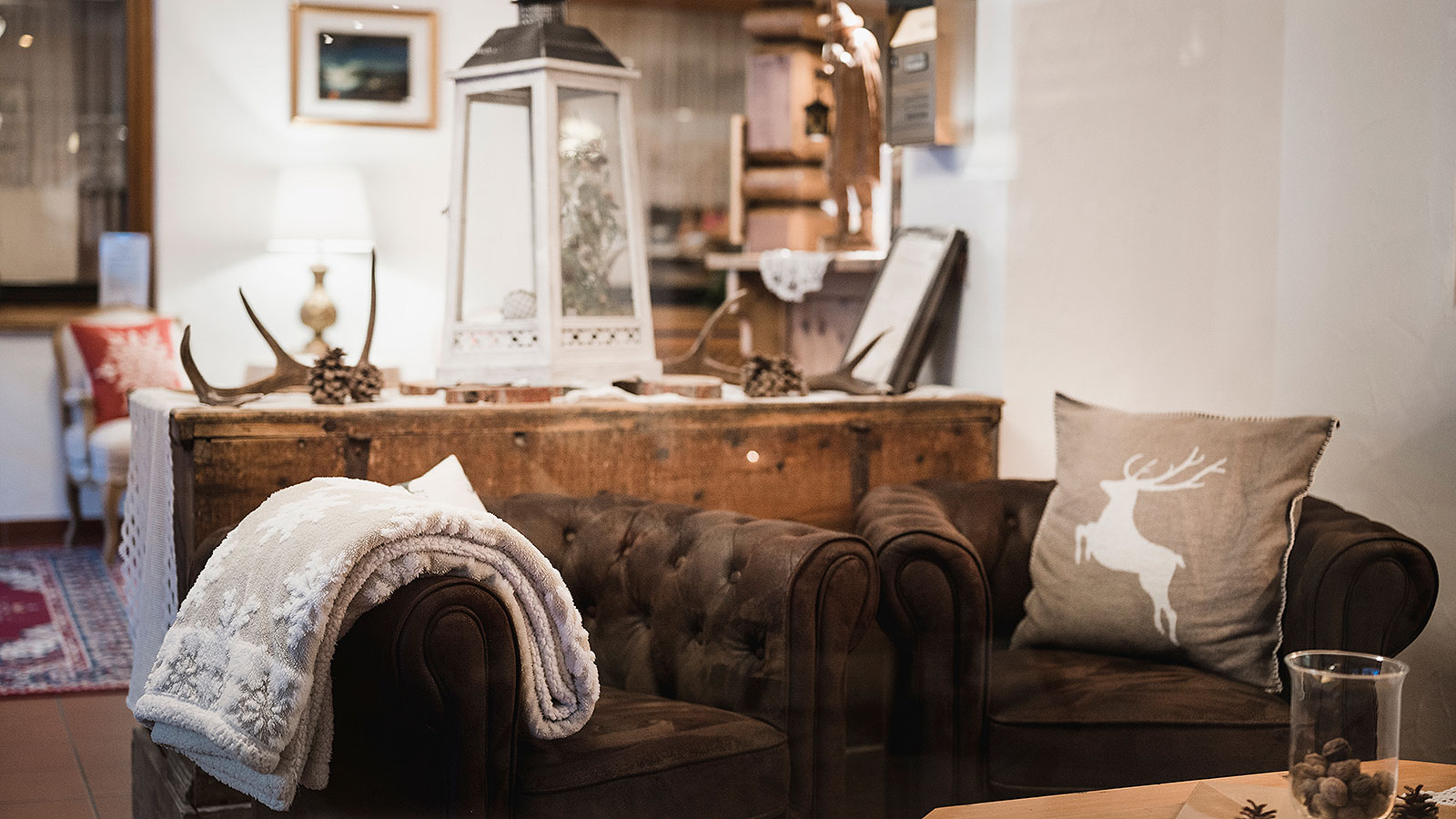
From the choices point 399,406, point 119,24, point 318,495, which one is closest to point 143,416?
point 399,406

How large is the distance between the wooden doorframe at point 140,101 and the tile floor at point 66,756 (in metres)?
2.14

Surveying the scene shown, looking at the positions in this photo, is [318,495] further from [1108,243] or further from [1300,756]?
[1108,243]

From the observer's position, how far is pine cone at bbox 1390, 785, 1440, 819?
3.79ft

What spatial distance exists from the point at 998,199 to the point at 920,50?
0.35 m

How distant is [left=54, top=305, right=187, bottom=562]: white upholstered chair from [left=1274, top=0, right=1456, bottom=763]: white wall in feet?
10.4

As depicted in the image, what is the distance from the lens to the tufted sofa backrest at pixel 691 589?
66.1 inches

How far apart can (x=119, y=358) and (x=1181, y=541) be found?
11.8 ft

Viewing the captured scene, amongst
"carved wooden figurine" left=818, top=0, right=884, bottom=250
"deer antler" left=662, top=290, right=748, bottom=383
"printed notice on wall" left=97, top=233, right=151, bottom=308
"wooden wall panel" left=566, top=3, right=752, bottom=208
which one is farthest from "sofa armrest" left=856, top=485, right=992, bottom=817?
"wooden wall panel" left=566, top=3, right=752, bottom=208

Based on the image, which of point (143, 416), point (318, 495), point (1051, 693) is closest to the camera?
point (318, 495)

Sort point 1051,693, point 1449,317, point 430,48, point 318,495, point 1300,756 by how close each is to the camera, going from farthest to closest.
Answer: point 430,48
point 1449,317
point 1051,693
point 318,495
point 1300,756

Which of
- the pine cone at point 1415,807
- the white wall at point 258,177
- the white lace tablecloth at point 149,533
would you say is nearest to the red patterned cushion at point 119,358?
the white wall at point 258,177

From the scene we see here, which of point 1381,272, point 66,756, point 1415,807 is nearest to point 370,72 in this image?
point 66,756

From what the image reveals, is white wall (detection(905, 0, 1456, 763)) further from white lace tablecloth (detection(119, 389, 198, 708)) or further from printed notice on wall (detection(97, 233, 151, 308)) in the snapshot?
printed notice on wall (detection(97, 233, 151, 308))

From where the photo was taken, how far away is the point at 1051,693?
6.06 feet
